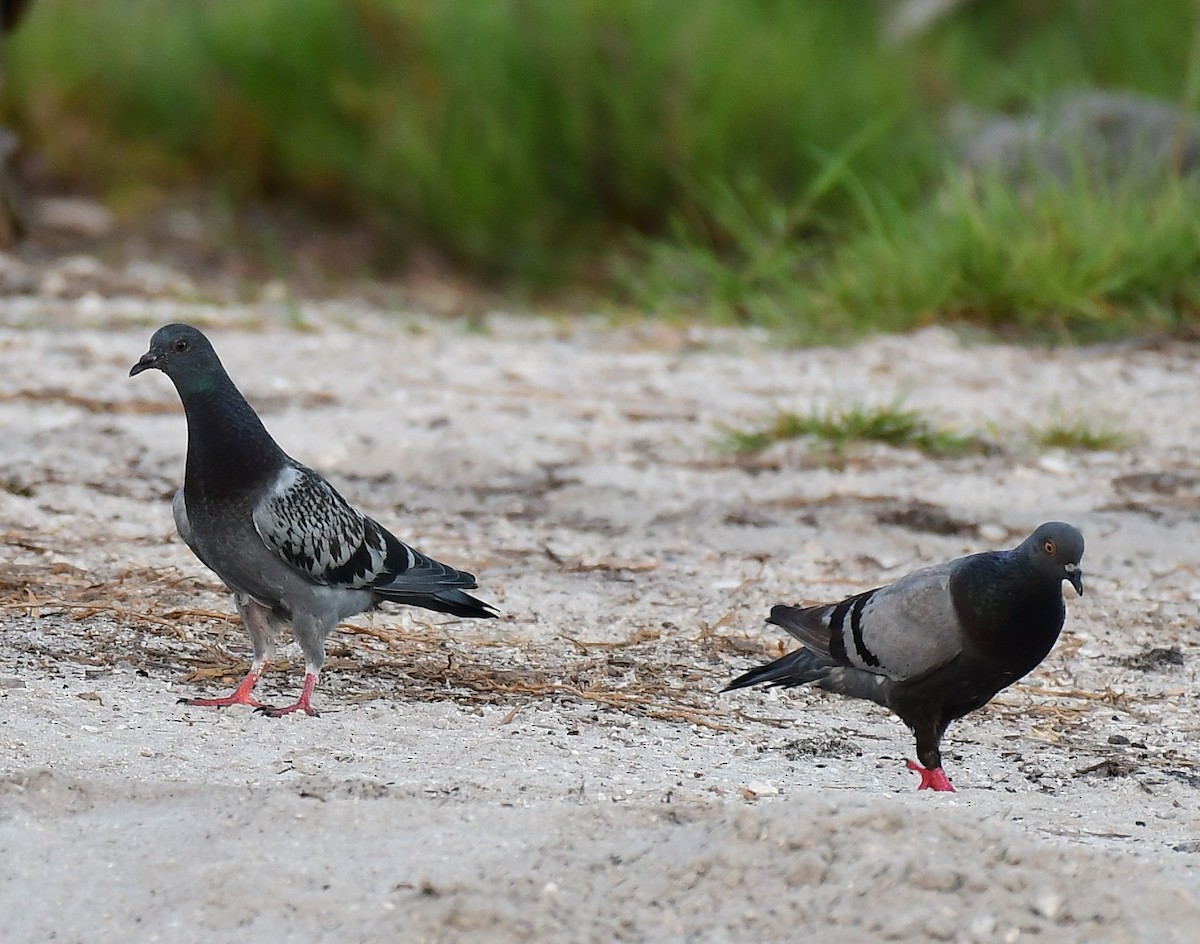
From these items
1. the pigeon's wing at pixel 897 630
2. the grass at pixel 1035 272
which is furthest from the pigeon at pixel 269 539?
the grass at pixel 1035 272

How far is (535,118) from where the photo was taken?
31.0 ft

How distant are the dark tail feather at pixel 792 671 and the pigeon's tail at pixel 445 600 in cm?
57

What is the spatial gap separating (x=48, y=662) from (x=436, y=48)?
694 cm

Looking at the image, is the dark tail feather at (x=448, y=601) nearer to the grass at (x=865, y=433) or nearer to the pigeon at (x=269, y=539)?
the pigeon at (x=269, y=539)

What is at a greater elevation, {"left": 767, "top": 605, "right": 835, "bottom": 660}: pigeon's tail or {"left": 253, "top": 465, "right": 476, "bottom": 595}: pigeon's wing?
{"left": 253, "top": 465, "right": 476, "bottom": 595}: pigeon's wing

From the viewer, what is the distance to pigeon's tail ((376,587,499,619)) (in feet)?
11.5

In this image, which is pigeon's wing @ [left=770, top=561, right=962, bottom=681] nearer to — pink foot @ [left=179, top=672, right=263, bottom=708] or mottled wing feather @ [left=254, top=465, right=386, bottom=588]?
mottled wing feather @ [left=254, top=465, right=386, bottom=588]

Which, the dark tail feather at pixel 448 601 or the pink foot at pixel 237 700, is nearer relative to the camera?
the pink foot at pixel 237 700

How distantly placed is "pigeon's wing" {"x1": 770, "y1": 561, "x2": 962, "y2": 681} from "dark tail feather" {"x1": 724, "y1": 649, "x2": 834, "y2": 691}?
33 mm

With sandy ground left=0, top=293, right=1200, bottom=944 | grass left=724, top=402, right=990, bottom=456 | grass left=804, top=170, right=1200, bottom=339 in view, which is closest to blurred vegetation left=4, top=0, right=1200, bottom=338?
grass left=804, top=170, right=1200, bottom=339

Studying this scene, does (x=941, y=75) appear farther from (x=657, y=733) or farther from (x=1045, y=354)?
(x=657, y=733)

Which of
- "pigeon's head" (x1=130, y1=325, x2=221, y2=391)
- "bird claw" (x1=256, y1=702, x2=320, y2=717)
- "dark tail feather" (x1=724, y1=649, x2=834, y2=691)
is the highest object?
"pigeon's head" (x1=130, y1=325, x2=221, y2=391)

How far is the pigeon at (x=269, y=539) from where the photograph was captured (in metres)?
3.31

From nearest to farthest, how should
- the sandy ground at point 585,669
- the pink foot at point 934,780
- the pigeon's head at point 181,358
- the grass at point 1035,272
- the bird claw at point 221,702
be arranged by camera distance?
the sandy ground at point 585,669 < the pink foot at point 934,780 < the bird claw at point 221,702 < the pigeon's head at point 181,358 < the grass at point 1035,272
